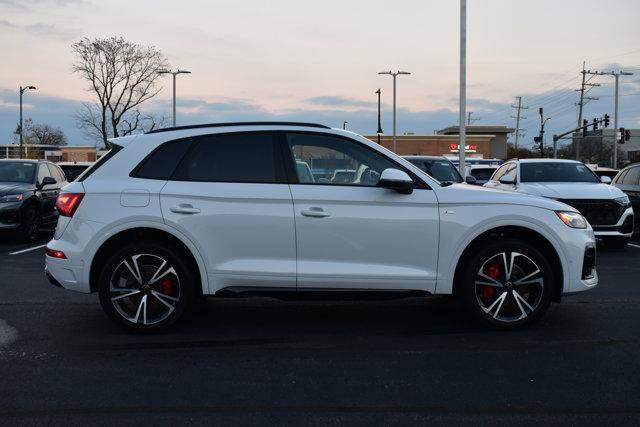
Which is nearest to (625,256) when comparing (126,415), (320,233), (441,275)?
(441,275)

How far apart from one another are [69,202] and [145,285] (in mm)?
923

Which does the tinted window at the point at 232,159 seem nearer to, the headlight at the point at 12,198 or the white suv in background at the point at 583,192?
the white suv in background at the point at 583,192

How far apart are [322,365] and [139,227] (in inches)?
74.0

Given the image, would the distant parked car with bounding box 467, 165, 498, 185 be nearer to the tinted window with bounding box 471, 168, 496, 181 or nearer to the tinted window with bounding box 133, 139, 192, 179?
the tinted window with bounding box 471, 168, 496, 181

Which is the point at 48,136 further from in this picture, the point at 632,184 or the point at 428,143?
the point at 632,184

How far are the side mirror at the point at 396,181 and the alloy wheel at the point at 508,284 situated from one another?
93 centimetres

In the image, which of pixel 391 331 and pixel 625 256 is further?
pixel 625 256

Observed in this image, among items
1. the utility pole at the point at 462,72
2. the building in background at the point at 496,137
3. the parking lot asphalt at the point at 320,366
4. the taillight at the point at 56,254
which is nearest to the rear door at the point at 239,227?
the parking lot asphalt at the point at 320,366

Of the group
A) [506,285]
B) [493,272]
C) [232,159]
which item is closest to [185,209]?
[232,159]

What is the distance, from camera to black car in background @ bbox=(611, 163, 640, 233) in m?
13.0

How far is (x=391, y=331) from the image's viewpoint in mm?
5723

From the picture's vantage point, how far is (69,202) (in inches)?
216

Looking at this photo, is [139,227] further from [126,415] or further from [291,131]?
[126,415]

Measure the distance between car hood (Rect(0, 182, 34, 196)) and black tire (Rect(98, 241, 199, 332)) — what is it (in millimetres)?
7776
